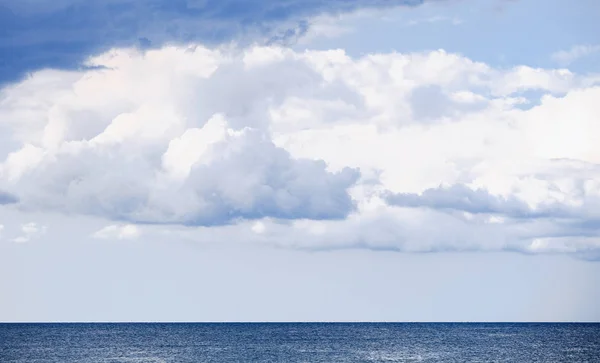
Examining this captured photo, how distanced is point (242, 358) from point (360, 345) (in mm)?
47072

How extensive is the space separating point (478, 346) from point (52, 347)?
93162 millimetres

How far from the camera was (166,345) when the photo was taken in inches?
7470

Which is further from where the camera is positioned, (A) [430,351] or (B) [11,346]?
(B) [11,346]

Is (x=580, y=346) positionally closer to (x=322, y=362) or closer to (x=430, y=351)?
(x=430, y=351)

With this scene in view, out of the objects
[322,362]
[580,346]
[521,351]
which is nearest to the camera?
[322,362]

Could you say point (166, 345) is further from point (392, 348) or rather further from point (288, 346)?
point (392, 348)

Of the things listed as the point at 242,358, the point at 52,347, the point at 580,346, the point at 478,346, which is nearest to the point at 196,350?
the point at 242,358

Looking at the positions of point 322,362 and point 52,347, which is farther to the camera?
point 52,347

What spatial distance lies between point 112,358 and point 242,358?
22.7m

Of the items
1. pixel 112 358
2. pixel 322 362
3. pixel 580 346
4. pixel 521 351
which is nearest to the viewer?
pixel 322 362

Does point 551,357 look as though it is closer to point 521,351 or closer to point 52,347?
point 521,351

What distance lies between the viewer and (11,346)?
190 meters

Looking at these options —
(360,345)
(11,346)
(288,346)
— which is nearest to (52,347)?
(11,346)

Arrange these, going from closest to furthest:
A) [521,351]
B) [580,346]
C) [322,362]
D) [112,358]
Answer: [322,362] → [112,358] → [521,351] → [580,346]
